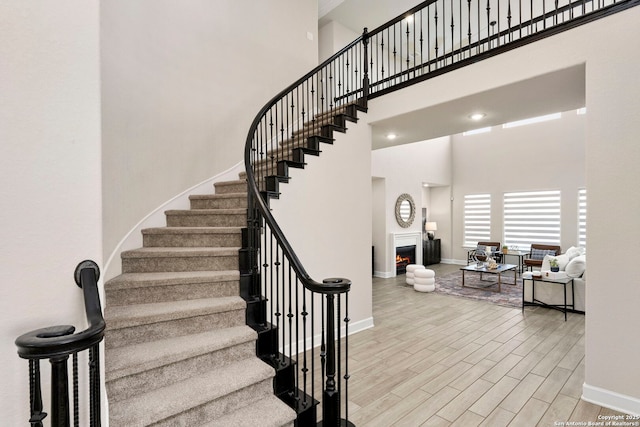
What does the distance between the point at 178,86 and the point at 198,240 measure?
205cm

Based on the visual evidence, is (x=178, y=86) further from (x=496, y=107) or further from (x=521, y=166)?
(x=521, y=166)

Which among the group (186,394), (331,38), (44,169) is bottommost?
(186,394)

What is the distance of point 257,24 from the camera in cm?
468

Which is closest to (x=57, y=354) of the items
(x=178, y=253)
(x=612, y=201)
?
(x=178, y=253)

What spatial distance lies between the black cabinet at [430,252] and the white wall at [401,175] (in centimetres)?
60

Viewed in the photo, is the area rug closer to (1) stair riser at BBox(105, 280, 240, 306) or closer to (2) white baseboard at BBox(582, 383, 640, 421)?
(2) white baseboard at BBox(582, 383, 640, 421)

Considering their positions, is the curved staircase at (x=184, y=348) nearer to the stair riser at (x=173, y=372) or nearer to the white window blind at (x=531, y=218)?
the stair riser at (x=173, y=372)

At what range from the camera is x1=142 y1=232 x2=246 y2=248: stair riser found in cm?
303

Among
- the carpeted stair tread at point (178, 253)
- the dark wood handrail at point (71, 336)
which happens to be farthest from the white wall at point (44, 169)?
the carpeted stair tread at point (178, 253)

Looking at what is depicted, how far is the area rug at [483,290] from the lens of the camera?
569 cm

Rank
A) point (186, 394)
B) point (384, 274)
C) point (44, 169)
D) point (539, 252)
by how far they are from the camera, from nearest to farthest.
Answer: point (44, 169)
point (186, 394)
point (384, 274)
point (539, 252)

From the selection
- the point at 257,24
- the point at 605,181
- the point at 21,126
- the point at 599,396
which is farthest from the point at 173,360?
the point at 257,24

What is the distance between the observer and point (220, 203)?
145 inches

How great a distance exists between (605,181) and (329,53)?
220 inches
